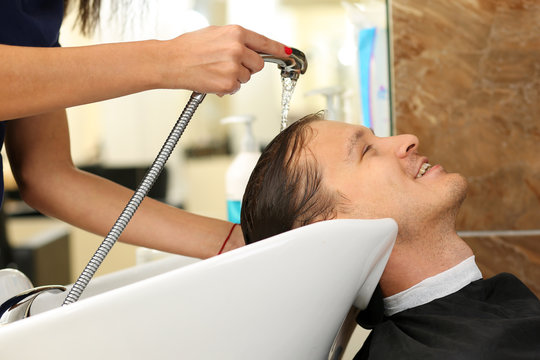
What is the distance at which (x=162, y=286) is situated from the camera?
63 cm

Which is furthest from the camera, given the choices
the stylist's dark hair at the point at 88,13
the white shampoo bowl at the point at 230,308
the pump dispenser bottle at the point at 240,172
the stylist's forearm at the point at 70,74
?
the pump dispenser bottle at the point at 240,172

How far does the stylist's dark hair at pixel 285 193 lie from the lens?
99 cm

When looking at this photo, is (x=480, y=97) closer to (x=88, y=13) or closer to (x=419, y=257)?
(x=419, y=257)

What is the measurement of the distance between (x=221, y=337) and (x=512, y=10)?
919mm

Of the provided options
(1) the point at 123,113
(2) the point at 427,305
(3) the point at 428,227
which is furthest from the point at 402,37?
(1) the point at 123,113

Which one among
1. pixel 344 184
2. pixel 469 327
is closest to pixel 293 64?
pixel 344 184

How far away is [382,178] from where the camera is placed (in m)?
0.99

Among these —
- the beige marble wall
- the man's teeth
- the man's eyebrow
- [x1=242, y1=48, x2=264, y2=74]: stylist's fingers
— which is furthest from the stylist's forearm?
the beige marble wall

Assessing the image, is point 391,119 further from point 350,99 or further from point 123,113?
point 123,113

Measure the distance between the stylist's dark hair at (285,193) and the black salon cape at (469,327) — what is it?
209 mm

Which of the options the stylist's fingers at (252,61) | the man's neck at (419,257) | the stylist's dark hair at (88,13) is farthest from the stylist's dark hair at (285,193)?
the stylist's dark hair at (88,13)

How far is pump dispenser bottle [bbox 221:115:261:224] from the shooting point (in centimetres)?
134

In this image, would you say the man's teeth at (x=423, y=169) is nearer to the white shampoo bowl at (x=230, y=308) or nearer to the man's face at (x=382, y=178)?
the man's face at (x=382, y=178)

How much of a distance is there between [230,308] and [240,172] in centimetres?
68
